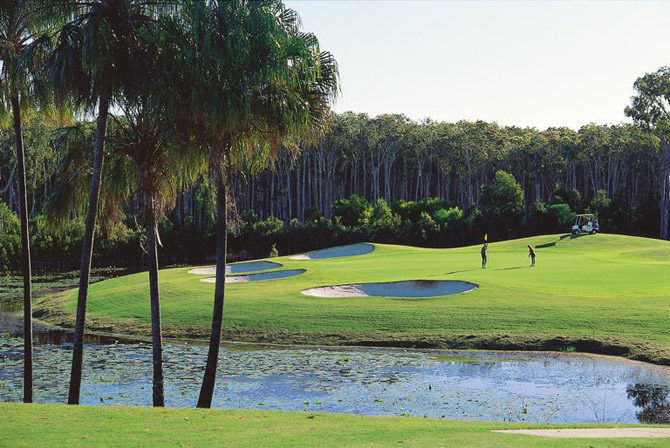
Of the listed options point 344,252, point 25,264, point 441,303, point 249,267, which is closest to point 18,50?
point 25,264

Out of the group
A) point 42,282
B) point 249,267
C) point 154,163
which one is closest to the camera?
point 154,163

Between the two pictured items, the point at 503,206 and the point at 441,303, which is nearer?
the point at 441,303

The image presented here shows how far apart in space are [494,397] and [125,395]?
966 cm

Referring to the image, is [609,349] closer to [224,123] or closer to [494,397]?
[494,397]

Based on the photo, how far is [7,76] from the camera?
16.8 m

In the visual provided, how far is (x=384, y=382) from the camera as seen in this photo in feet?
66.2

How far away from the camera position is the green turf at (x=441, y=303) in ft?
89.0

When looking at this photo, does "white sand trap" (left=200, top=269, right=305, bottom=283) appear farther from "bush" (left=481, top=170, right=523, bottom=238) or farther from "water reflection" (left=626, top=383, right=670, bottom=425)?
"bush" (left=481, top=170, right=523, bottom=238)

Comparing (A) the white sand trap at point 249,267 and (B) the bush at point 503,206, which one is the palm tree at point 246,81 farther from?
(B) the bush at point 503,206

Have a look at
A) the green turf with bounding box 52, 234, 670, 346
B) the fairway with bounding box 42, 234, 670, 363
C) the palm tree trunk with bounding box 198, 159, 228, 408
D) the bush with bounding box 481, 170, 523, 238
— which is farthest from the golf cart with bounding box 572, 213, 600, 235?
the palm tree trunk with bounding box 198, 159, 228, 408

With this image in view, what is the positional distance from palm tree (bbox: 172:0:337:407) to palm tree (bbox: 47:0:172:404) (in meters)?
1.33

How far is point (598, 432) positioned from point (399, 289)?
76.2 feet

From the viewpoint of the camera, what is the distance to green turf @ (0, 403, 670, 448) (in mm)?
10219

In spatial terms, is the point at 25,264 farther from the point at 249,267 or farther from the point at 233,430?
the point at 249,267
